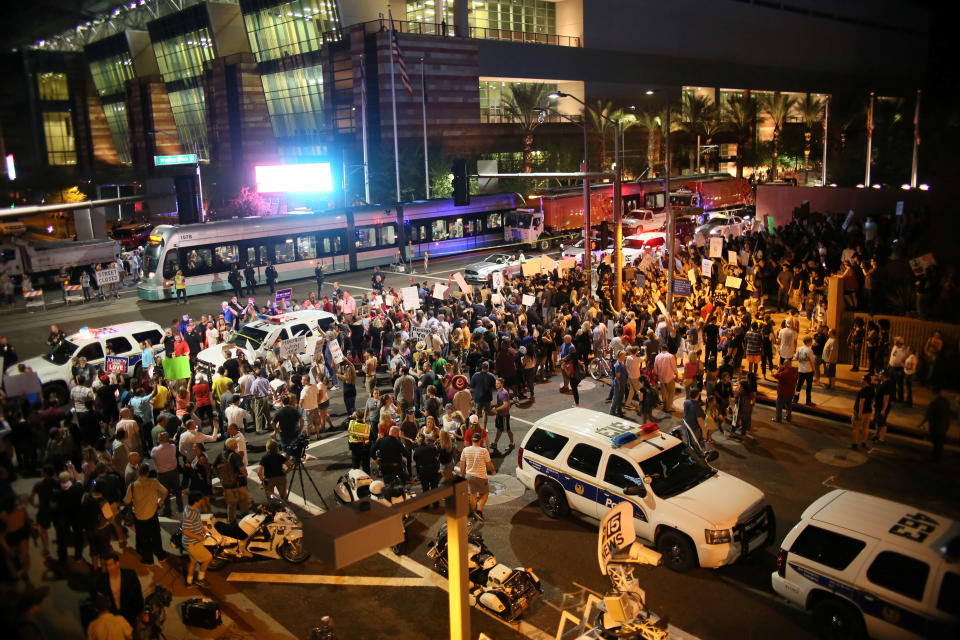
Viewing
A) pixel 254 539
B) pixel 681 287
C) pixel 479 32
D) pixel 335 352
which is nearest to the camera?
pixel 254 539

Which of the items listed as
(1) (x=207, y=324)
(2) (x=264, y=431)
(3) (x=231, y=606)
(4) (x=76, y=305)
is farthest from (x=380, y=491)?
(4) (x=76, y=305)

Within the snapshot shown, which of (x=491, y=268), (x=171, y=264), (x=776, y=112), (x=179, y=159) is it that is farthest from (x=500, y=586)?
(x=776, y=112)

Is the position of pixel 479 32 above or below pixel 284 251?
above

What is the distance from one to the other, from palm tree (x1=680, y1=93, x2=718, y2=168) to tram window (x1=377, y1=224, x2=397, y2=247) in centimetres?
4023

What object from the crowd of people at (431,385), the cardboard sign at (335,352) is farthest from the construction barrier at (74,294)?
the cardboard sign at (335,352)

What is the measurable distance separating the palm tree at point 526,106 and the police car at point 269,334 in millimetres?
42823

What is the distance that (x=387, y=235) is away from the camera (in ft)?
127

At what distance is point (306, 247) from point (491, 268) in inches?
416

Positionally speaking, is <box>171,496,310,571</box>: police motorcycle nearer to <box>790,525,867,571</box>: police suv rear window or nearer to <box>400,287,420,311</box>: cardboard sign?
<box>790,525,867,571</box>: police suv rear window

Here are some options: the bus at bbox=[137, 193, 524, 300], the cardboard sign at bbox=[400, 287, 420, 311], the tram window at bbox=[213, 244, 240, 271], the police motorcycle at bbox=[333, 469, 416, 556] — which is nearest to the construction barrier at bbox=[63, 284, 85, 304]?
the bus at bbox=[137, 193, 524, 300]

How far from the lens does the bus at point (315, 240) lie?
101ft

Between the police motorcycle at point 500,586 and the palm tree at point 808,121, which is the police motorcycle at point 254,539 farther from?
the palm tree at point 808,121

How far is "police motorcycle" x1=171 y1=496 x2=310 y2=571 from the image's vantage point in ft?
33.3

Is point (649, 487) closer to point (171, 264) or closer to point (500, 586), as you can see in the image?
point (500, 586)
